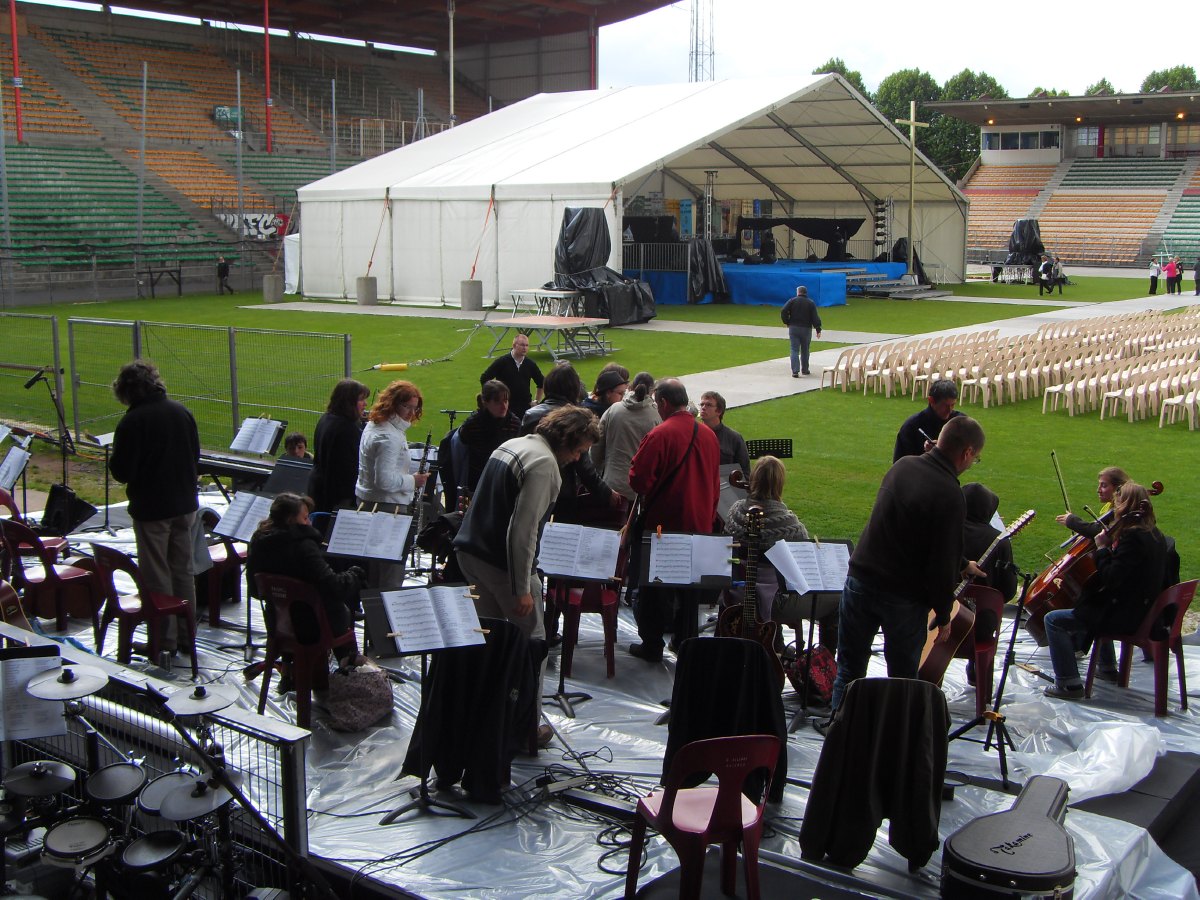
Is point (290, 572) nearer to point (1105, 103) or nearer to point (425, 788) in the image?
point (425, 788)

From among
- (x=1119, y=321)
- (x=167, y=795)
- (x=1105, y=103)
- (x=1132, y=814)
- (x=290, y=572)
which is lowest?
(x=1132, y=814)

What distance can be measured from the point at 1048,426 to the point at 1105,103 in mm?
45223

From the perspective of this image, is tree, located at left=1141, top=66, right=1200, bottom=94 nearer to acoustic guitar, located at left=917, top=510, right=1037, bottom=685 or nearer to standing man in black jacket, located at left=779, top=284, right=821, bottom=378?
standing man in black jacket, located at left=779, top=284, right=821, bottom=378

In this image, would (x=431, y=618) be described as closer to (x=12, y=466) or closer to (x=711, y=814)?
(x=711, y=814)

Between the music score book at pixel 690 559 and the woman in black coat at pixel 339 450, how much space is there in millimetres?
2521

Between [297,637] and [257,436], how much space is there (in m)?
3.88

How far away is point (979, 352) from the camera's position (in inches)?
711

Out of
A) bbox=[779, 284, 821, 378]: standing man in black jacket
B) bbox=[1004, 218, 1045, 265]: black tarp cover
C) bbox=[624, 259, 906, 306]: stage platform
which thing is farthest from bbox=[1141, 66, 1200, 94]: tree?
bbox=[779, 284, 821, 378]: standing man in black jacket

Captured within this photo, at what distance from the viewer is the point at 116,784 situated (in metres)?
4.72

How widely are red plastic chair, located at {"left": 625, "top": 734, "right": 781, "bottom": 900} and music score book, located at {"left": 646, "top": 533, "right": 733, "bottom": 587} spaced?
182cm

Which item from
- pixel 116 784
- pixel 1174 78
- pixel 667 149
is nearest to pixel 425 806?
pixel 116 784

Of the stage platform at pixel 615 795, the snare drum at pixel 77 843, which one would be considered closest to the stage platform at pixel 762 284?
the stage platform at pixel 615 795

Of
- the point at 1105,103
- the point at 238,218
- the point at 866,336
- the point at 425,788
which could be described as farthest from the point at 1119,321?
the point at 1105,103

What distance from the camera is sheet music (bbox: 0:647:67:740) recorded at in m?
4.67
